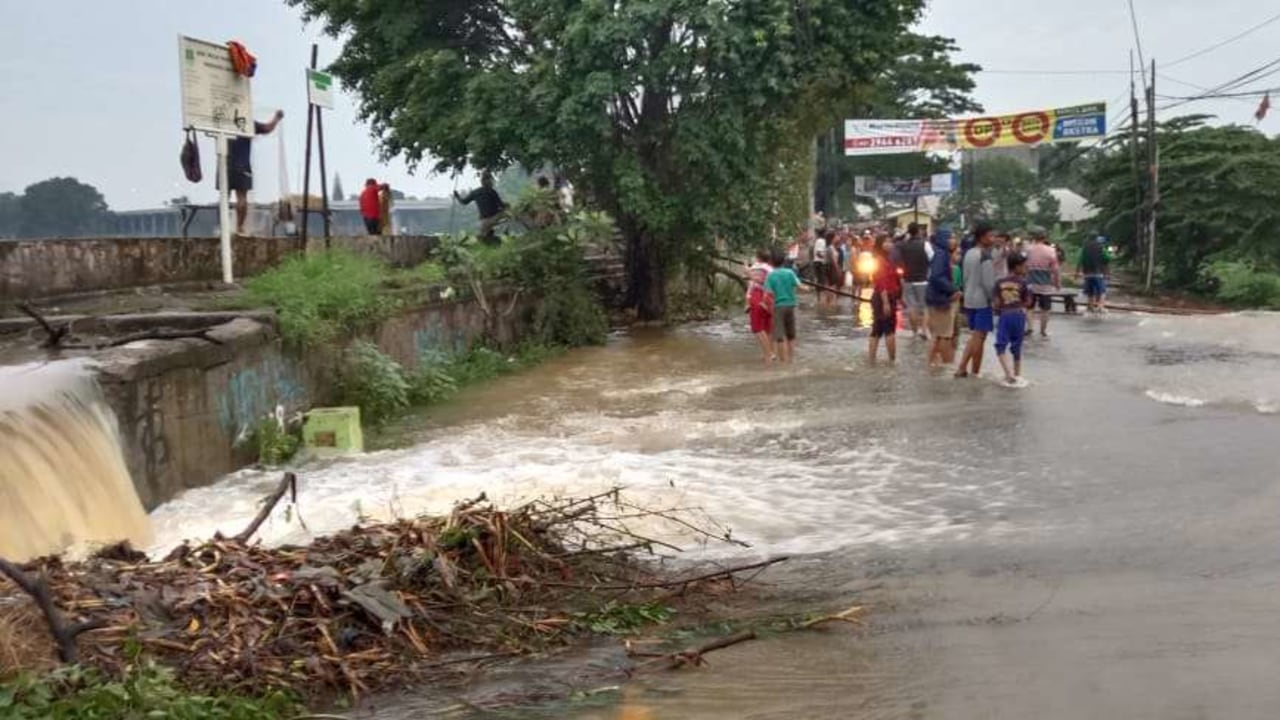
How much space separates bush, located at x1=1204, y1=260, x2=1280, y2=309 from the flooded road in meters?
14.8

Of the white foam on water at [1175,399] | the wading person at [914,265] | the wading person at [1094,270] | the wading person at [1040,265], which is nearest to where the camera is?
the white foam on water at [1175,399]

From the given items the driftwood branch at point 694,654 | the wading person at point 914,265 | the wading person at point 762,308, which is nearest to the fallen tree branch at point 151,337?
the driftwood branch at point 694,654

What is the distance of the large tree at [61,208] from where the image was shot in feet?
58.7

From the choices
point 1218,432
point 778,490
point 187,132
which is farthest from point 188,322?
point 1218,432

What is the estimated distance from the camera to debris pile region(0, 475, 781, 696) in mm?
4352

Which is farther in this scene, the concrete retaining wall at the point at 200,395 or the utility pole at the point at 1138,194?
the utility pole at the point at 1138,194

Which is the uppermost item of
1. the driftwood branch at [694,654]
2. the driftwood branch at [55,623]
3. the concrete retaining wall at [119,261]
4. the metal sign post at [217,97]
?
the metal sign post at [217,97]

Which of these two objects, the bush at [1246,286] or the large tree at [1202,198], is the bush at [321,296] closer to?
the bush at [1246,286]

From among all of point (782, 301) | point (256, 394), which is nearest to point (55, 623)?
point (256, 394)

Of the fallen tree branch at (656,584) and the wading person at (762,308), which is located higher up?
the wading person at (762,308)

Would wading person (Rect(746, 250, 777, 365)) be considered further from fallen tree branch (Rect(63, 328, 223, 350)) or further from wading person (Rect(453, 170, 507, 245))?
fallen tree branch (Rect(63, 328, 223, 350))

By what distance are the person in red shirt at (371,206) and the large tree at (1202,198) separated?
22285 mm

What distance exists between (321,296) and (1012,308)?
289 inches

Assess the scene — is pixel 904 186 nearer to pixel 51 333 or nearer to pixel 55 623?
pixel 51 333
